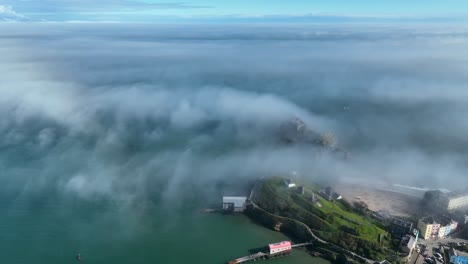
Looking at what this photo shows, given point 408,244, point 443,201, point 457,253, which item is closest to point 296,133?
point 443,201

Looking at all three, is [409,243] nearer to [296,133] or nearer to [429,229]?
[429,229]

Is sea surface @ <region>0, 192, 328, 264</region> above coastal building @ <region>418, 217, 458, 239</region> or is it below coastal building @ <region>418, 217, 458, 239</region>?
below

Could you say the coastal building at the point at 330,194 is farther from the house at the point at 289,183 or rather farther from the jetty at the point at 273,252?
the jetty at the point at 273,252

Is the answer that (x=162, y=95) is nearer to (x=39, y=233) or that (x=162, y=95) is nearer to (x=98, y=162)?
(x=98, y=162)

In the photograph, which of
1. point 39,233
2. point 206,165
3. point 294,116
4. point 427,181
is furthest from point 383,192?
point 39,233

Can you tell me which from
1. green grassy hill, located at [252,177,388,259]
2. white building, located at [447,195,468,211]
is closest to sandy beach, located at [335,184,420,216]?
green grassy hill, located at [252,177,388,259]

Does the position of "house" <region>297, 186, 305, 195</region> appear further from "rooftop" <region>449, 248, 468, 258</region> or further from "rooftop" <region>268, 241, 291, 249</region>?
"rooftop" <region>449, 248, 468, 258</region>
